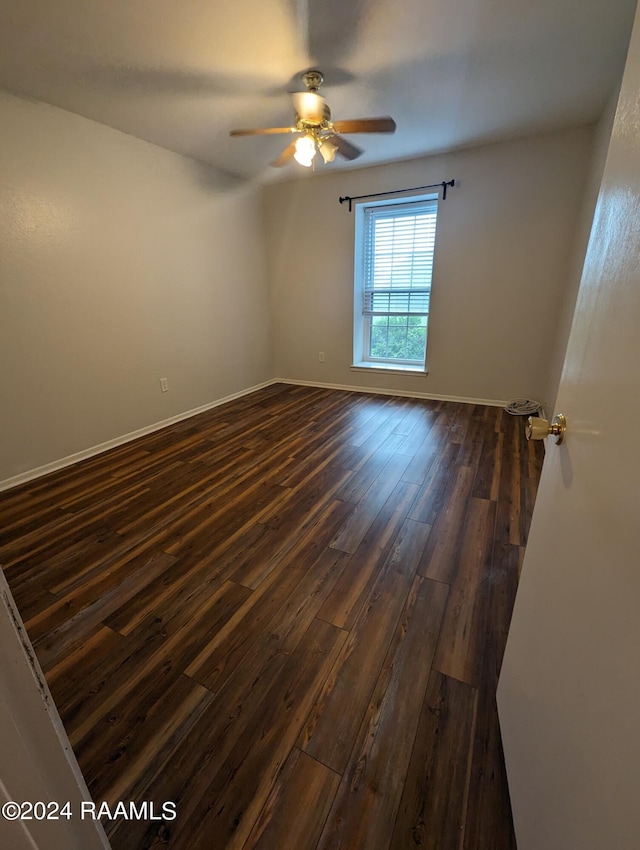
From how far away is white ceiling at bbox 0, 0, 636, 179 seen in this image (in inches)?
61.7

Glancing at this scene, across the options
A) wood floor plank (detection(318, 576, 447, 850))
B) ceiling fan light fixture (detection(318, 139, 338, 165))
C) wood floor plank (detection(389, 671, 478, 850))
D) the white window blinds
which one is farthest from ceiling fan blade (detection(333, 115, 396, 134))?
wood floor plank (detection(389, 671, 478, 850))

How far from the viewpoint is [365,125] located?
2.04m

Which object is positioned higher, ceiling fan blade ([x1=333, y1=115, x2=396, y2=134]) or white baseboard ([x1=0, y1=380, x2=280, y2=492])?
ceiling fan blade ([x1=333, y1=115, x2=396, y2=134])

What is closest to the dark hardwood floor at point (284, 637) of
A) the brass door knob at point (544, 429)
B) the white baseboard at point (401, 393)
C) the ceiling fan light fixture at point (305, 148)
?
the brass door knob at point (544, 429)

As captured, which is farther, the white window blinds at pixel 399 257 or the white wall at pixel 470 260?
the white window blinds at pixel 399 257

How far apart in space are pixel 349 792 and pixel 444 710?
0.35 m

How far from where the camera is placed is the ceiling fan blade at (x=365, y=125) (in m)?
1.98

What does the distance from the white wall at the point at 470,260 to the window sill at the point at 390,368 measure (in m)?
0.08

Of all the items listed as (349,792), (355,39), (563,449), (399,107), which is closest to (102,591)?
(349,792)

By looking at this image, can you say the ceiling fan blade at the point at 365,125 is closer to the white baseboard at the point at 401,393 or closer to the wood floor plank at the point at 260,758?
the white baseboard at the point at 401,393

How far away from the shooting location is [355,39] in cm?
174

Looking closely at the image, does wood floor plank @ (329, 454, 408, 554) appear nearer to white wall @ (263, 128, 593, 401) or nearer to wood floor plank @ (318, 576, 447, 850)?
wood floor plank @ (318, 576, 447, 850)

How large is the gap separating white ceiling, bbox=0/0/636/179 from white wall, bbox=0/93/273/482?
0.29m

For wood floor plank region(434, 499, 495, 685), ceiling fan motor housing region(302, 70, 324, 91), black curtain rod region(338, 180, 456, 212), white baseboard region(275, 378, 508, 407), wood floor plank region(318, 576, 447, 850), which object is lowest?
wood floor plank region(318, 576, 447, 850)
